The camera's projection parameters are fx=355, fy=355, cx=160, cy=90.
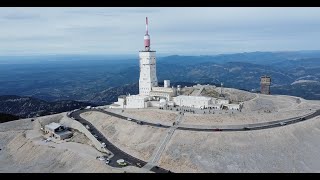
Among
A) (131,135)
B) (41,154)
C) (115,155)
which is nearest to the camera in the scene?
(115,155)

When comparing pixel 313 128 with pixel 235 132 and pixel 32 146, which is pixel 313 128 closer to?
pixel 235 132

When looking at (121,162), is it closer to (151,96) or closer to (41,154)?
(41,154)

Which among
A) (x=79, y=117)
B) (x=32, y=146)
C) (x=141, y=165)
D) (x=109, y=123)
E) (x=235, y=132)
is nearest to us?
(x=141, y=165)

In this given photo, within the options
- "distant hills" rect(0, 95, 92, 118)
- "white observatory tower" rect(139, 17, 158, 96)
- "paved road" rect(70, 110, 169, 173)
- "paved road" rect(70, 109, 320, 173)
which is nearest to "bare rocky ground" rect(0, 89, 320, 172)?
"paved road" rect(70, 110, 169, 173)

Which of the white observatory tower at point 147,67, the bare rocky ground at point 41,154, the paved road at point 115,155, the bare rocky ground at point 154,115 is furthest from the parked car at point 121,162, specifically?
the white observatory tower at point 147,67

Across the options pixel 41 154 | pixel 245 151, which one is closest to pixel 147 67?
pixel 41 154
